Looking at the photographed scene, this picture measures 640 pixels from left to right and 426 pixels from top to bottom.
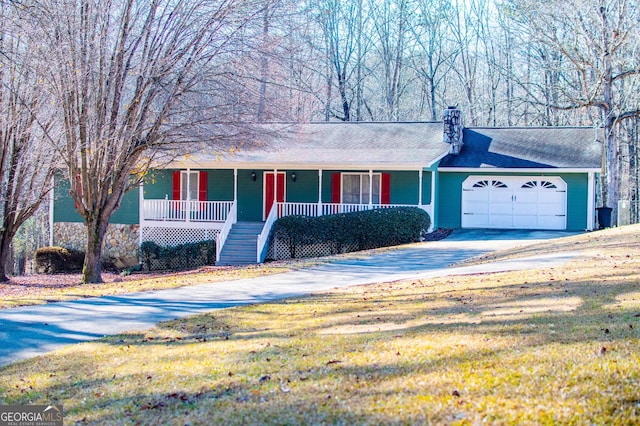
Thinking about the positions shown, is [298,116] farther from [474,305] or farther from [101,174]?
[474,305]

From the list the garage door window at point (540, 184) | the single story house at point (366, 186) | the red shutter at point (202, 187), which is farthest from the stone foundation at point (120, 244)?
the garage door window at point (540, 184)

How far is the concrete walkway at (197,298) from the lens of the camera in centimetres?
958

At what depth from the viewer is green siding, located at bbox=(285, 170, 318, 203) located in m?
27.1

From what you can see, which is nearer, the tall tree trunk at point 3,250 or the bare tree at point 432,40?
the tall tree trunk at point 3,250

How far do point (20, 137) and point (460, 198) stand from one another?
16269mm

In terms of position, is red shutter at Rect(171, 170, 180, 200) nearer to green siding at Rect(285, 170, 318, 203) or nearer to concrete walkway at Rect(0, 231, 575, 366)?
green siding at Rect(285, 170, 318, 203)

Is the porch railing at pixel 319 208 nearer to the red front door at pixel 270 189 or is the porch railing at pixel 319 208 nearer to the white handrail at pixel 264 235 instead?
the white handrail at pixel 264 235

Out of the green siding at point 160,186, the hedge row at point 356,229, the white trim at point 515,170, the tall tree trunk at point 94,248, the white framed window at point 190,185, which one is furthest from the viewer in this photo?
the green siding at point 160,186

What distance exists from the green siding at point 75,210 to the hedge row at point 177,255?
2.38 metres

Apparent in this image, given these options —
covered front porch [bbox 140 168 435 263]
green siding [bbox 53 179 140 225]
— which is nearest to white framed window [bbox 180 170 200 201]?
covered front porch [bbox 140 168 435 263]

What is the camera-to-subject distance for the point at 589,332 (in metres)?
7.08

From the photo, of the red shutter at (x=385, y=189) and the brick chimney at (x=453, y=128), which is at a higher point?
the brick chimney at (x=453, y=128)

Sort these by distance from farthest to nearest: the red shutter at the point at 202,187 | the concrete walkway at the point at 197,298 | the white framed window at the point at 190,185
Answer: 1. the white framed window at the point at 190,185
2. the red shutter at the point at 202,187
3. the concrete walkway at the point at 197,298

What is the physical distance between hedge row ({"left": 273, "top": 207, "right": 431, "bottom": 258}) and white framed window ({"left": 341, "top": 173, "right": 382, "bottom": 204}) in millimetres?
2846
